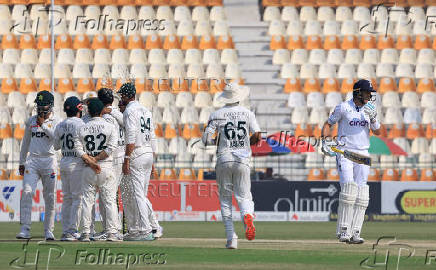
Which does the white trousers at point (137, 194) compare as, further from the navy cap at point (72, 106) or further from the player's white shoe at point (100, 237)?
the navy cap at point (72, 106)

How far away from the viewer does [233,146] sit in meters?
13.5

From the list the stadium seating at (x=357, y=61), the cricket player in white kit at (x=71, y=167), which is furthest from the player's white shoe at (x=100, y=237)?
the stadium seating at (x=357, y=61)

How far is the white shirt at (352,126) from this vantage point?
47.5ft

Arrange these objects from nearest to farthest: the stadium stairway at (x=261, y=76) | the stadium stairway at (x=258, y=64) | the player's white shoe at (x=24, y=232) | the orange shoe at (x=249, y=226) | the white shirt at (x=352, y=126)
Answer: the orange shoe at (x=249, y=226), the white shirt at (x=352, y=126), the player's white shoe at (x=24, y=232), the stadium stairway at (x=261, y=76), the stadium stairway at (x=258, y=64)

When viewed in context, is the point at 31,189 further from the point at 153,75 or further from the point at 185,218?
the point at 153,75

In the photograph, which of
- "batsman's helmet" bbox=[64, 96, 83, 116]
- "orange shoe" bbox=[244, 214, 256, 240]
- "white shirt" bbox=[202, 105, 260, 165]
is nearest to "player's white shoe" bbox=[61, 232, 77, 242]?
"batsman's helmet" bbox=[64, 96, 83, 116]

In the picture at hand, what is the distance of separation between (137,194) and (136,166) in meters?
0.40

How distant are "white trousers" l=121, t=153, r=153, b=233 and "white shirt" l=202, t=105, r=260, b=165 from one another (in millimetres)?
1590

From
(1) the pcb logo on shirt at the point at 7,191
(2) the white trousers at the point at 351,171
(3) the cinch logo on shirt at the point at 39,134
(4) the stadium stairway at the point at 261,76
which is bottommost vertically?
(1) the pcb logo on shirt at the point at 7,191

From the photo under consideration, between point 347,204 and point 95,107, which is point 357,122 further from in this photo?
point 95,107

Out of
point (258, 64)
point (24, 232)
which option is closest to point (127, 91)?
point (24, 232)

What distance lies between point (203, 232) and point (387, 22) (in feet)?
52.8

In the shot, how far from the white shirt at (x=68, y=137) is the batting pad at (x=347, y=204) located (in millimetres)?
3721

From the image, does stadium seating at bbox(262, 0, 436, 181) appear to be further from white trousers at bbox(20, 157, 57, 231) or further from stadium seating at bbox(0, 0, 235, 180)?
white trousers at bbox(20, 157, 57, 231)
